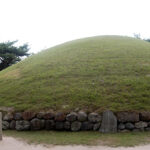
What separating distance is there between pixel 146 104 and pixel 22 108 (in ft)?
14.7

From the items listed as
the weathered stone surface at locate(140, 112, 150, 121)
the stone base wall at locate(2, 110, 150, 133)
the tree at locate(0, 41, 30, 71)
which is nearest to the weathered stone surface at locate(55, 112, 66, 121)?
the stone base wall at locate(2, 110, 150, 133)

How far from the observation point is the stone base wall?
21.5ft

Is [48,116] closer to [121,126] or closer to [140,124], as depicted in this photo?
[121,126]

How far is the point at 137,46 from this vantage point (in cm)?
1412

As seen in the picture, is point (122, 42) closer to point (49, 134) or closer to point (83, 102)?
point (83, 102)

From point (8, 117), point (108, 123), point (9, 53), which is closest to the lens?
point (108, 123)

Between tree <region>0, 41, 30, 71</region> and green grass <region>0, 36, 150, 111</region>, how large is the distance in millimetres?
11758

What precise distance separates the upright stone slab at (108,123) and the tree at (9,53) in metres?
19.0

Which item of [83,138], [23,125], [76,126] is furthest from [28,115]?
[83,138]

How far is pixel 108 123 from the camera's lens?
6516mm

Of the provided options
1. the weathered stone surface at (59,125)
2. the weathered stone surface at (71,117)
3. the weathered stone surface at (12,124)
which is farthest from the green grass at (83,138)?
the weathered stone surface at (71,117)

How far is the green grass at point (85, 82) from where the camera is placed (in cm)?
740

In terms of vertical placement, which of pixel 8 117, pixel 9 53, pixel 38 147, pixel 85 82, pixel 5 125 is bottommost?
pixel 38 147

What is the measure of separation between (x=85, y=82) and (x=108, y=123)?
271 cm
